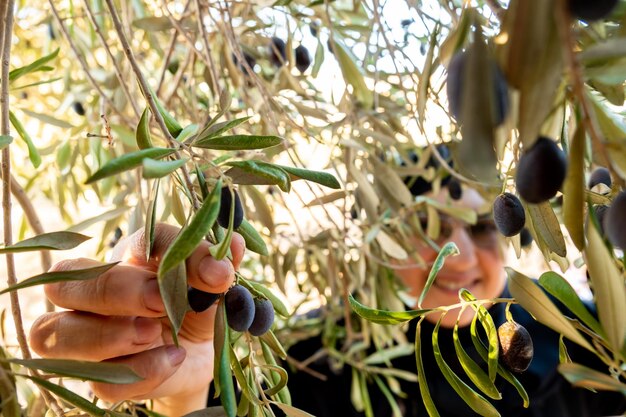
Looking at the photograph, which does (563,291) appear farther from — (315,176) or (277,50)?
(277,50)

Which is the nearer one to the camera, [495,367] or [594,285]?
[594,285]

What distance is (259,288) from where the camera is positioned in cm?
60

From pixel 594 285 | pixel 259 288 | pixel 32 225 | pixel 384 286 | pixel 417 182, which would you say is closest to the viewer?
pixel 594 285

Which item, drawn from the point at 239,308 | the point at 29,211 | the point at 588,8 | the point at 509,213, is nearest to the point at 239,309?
the point at 239,308

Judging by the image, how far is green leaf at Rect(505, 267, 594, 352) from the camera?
1.36 feet

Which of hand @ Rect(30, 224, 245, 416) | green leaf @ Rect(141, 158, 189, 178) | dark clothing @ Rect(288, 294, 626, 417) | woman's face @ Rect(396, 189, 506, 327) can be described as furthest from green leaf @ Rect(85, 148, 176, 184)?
dark clothing @ Rect(288, 294, 626, 417)

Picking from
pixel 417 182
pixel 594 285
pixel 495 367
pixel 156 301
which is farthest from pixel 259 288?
pixel 417 182

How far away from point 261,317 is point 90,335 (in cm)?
16

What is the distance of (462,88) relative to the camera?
0.29 m

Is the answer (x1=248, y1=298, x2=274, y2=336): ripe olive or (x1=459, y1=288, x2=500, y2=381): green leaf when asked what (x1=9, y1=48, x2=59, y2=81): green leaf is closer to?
(x1=248, y1=298, x2=274, y2=336): ripe olive

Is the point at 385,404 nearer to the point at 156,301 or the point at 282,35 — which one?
the point at 282,35

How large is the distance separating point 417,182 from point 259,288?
4.21 ft

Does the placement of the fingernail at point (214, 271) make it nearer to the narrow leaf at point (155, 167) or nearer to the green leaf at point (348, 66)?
the narrow leaf at point (155, 167)

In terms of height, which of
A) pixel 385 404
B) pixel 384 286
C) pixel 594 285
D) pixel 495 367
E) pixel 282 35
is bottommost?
pixel 385 404
